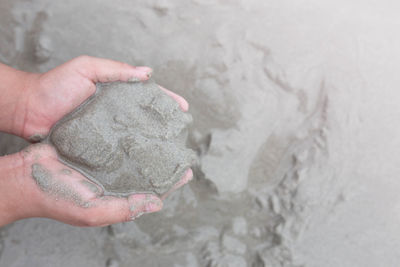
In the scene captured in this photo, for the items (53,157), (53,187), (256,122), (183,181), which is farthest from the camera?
(256,122)

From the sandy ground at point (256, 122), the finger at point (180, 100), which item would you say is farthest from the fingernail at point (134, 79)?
the sandy ground at point (256, 122)

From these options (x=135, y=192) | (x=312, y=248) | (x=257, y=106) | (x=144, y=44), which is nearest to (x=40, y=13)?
(x=144, y=44)

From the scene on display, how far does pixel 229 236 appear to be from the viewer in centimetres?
219

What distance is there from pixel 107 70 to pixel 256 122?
3.04ft

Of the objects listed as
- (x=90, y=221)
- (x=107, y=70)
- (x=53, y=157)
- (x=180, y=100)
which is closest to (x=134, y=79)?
(x=107, y=70)

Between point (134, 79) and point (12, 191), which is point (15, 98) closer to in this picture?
point (12, 191)

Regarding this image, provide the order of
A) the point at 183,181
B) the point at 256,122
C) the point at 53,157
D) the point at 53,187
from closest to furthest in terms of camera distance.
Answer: the point at 53,187
the point at 53,157
the point at 183,181
the point at 256,122

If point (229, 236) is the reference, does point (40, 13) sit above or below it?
above

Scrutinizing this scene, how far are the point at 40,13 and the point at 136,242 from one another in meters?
1.51

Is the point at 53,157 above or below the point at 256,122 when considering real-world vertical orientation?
below

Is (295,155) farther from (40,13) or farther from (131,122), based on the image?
(40,13)

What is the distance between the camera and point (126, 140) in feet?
6.25

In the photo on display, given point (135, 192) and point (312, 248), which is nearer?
point (135, 192)

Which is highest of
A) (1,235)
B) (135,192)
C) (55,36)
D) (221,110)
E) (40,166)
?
(55,36)
